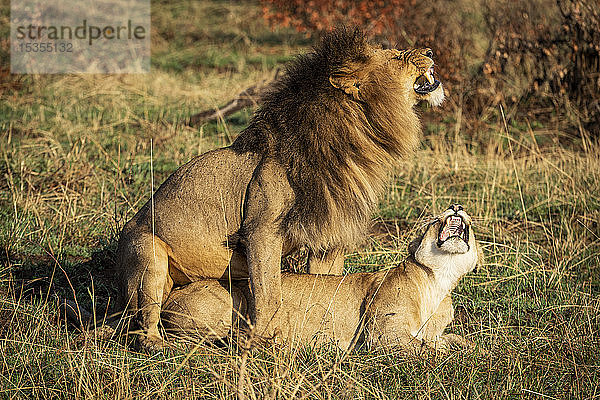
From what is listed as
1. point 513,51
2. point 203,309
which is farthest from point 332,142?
point 513,51

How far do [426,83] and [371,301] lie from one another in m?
1.29

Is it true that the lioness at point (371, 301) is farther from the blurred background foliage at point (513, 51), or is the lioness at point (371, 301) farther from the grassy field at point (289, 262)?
the blurred background foliage at point (513, 51)

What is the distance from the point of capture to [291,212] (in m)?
4.18

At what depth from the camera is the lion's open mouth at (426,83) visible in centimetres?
445

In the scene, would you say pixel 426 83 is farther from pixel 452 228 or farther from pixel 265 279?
pixel 265 279

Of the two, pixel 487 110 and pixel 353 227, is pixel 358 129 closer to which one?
pixel 353 227

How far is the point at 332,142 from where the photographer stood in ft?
14.0

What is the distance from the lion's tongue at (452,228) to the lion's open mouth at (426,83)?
749 millimetres

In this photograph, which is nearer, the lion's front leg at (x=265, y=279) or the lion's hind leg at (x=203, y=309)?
the lion's front leg at (x=265, y=279)

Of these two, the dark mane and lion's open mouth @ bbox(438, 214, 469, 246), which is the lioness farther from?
the dark mane

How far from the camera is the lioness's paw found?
421cm

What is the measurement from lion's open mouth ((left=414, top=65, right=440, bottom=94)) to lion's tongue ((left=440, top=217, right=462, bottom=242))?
749mm

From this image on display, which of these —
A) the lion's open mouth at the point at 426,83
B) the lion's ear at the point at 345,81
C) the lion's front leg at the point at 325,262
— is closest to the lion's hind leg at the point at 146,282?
the lion's front leg at the point at 325,262

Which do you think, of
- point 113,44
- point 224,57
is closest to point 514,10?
point 224,57
